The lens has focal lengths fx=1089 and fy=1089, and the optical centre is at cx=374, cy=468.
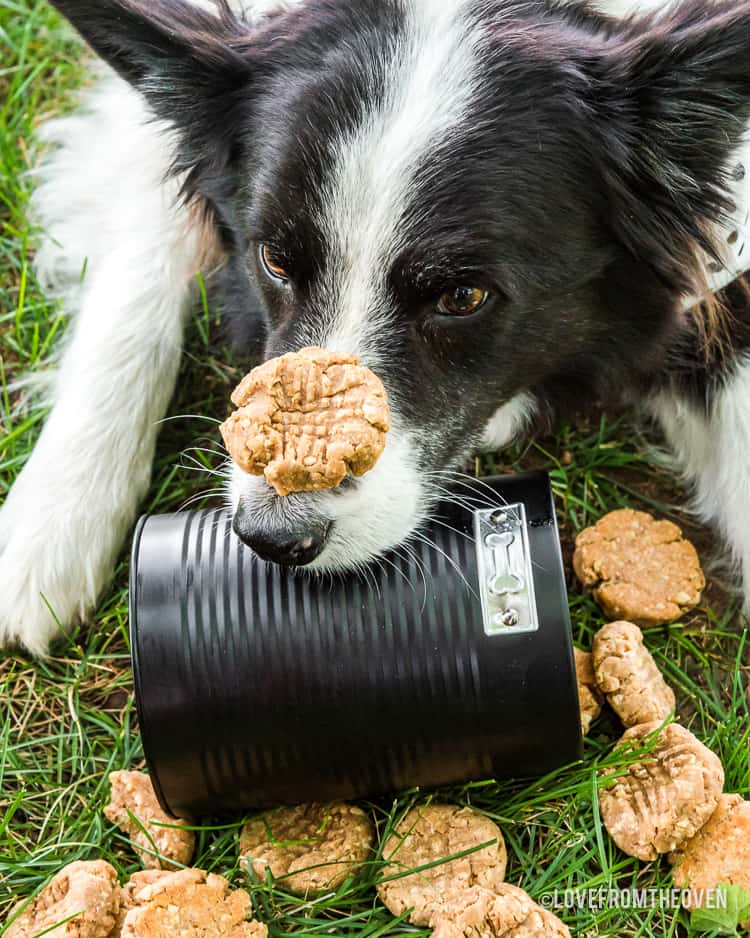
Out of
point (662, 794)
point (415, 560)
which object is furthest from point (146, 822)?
point (662, 794)

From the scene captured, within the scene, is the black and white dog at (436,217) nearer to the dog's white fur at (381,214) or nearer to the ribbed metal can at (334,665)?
the dog's white fur at (381,214)

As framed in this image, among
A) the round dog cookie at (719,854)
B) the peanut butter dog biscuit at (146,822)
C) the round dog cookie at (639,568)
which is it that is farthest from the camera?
the round dog cookie at (639,568)

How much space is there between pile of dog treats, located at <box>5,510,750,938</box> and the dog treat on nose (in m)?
0.99

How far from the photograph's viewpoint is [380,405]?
2.40 metres

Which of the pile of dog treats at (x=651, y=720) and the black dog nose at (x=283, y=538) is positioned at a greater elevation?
the black dog nose at (x=283, y=538)

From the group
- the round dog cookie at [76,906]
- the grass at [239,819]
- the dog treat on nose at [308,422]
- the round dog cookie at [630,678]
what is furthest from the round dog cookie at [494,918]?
the dog treat on nose at [308,422]

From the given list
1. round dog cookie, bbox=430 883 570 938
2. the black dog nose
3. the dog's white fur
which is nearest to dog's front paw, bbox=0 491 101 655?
the dog's white fur

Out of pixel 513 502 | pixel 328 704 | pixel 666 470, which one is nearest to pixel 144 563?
pixel 328 704

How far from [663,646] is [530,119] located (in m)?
1.56

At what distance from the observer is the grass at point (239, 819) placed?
2.81m

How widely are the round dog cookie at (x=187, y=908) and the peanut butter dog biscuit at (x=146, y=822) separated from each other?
136 millimetres

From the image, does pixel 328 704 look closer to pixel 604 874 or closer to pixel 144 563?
pixel 144 563

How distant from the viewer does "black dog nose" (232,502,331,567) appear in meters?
2.47

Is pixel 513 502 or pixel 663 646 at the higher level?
pixel 513 502
